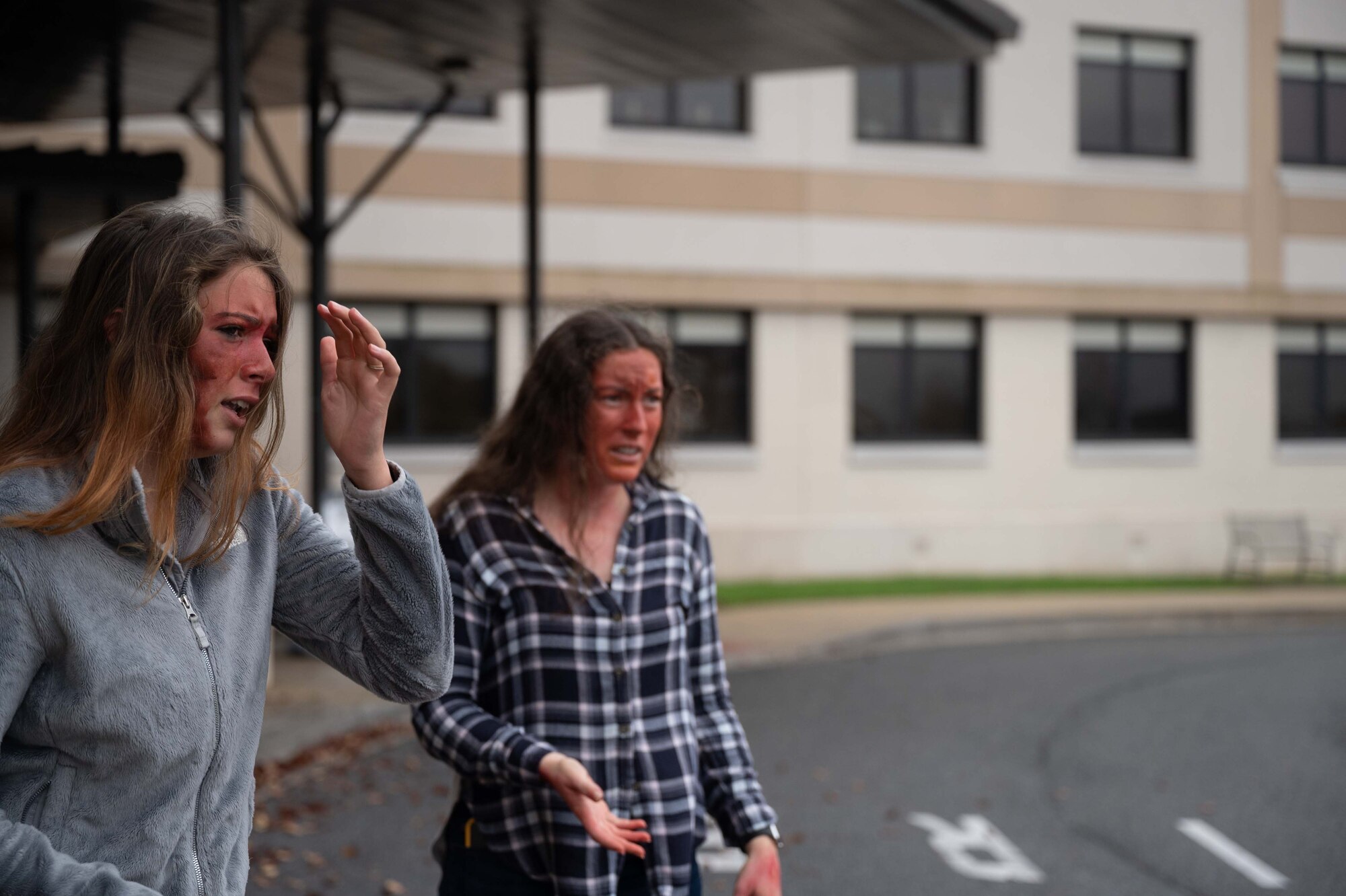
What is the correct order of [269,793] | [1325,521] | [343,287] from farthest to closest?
[1325,521], [343,287], [269,793]

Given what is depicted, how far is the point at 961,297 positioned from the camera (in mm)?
19984

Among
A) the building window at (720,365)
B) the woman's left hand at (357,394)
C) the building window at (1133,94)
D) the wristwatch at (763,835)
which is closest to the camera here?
the woman's left hand at (357,394)

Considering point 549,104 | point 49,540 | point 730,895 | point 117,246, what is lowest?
point 730,895

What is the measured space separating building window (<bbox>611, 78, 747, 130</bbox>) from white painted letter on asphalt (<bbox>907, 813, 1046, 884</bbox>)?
529 inches

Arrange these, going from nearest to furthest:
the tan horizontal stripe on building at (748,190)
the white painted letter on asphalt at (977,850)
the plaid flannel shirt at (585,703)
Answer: the plaid flannel shirt at (585,703) < the white painted letter on asphalt at (977,850) < the tan horizontal stripe on building at (748,190)

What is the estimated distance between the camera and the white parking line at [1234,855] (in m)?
6.12

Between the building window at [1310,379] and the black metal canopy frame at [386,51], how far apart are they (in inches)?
532

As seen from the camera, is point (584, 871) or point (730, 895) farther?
point (730, 895)

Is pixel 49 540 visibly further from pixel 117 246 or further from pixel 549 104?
pixel 549 104

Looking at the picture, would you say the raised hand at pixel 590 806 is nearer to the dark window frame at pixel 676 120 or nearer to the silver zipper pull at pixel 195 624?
the silver zipper pull at pixel 195 624

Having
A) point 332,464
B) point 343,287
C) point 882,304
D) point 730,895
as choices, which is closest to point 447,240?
point 343,287

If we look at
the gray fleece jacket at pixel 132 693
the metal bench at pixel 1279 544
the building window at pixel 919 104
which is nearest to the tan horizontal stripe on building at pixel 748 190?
the building window at pixel 919 104

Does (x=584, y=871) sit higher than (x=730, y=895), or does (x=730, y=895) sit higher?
(x=584, y=871)

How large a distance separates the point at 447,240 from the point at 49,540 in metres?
16.5
